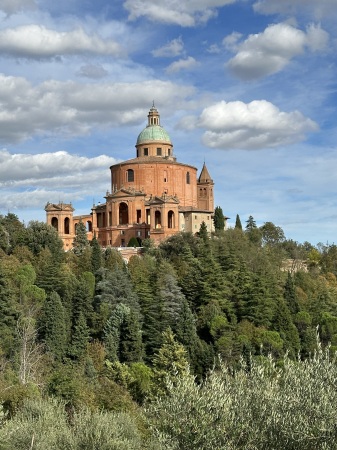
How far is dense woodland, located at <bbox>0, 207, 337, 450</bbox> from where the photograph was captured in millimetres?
13352

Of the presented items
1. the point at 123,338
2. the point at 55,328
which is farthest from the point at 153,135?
the point at 55,328

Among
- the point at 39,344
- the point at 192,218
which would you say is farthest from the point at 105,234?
the point at 39,344

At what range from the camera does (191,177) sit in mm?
71250

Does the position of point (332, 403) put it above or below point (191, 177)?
below

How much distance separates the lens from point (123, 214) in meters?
66.8

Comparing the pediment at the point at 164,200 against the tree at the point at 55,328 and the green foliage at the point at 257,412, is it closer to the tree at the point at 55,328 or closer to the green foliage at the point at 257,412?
the tree at the point at 55,328

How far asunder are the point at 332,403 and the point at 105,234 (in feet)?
178

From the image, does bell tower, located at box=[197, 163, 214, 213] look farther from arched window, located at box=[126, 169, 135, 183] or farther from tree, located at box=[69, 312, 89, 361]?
tree, located at box=[69, 312, 89, 361]

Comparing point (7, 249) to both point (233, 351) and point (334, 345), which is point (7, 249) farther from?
point (334, 345)

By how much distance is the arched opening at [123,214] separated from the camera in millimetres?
66188

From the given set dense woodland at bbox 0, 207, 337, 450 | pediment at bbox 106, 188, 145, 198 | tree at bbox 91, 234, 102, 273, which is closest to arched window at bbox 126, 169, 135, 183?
pediment at bbox 106, 188, 145, 198

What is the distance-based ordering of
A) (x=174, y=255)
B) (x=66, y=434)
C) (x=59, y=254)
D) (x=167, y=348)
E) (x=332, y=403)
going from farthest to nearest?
1. (x=174, y=255)
2. (x=59, y=254)
3. (x=167, y=348)
4. (x=66, y=434)
5. (x=332, y=403)

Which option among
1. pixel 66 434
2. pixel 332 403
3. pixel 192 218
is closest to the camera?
pixel 332 403

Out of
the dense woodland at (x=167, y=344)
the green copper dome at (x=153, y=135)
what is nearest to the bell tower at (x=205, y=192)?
the green copper dome at (x=153, y=135)
